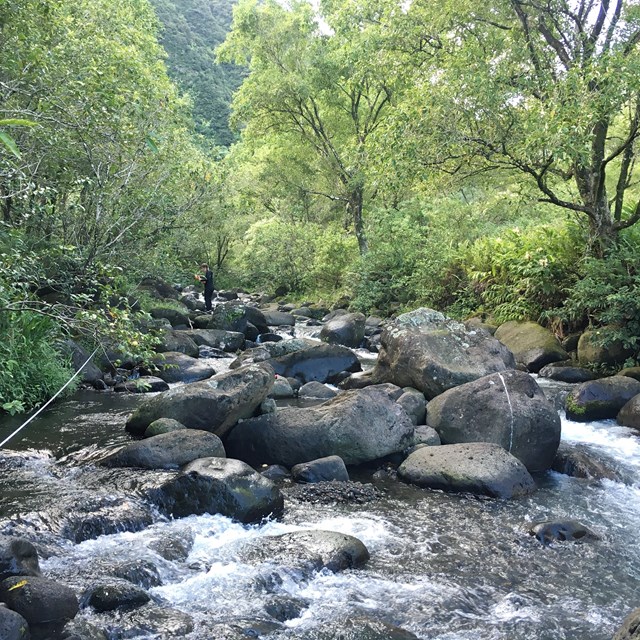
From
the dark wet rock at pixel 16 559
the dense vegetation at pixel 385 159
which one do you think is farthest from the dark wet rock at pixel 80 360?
the dark wet rock at pixel 16 559

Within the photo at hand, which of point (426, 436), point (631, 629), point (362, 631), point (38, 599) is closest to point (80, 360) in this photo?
point (426, 436)

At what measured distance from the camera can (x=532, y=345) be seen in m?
13.4

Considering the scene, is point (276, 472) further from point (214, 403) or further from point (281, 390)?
point (281, 390)

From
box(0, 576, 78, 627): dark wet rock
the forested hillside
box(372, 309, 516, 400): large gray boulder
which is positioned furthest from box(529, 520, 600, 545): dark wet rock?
the forested hillside

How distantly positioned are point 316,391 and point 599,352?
5.48m

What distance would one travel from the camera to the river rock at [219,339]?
53.1 ft

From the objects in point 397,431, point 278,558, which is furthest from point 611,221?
point 278,558

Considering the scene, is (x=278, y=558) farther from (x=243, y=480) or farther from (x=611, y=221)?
(x=611, y=221)

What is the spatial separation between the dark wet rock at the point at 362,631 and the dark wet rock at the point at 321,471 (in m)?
2.94

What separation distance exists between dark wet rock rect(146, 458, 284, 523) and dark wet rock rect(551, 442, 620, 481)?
12.3 feet

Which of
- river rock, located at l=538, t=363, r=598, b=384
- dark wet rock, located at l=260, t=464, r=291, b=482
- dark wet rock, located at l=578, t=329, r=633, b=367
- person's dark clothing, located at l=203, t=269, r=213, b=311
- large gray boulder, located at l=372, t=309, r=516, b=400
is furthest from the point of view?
person's dark clothing, located at l=203, t=269, r=213, b=311

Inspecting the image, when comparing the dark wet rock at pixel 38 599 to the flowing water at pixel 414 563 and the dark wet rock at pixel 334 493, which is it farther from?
the dark wet rock at pixel 334 493

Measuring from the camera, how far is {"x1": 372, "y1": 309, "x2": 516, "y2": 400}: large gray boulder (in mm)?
10109

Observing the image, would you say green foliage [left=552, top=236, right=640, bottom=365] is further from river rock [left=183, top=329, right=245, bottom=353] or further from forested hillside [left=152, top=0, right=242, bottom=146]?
forested hillside [left=152, top=0, right=242, bottom=146]
